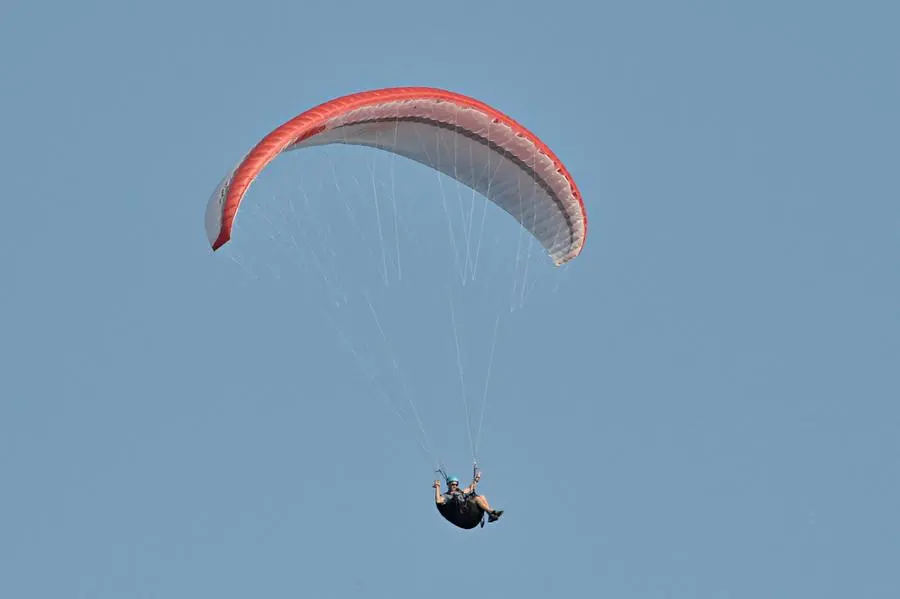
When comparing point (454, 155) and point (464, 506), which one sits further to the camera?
point (454, 155)

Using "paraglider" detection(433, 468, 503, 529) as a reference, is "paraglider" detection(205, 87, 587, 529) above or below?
above

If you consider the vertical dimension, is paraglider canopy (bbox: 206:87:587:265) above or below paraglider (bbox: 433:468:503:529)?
above

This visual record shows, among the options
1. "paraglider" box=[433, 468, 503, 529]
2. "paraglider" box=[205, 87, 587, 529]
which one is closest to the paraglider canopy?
"paraglider" box=[205, 87, 587, 529]

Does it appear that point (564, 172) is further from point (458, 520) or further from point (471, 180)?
point (458, 520)

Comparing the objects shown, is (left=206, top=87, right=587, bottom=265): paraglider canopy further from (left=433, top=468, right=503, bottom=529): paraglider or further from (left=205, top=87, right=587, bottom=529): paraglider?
(left=433, top=468, right=503, bottom=529): paraglider

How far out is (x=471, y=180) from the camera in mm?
41688

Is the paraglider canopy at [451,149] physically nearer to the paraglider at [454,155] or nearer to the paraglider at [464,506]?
the paraglider at [454,155]

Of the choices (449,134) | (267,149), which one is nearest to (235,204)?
(267,149)

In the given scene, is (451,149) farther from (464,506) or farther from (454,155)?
(464,506)

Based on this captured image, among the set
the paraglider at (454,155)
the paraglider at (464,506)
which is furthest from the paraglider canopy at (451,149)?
the paraglider at (464,506)

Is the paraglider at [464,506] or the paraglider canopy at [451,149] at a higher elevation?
the paraglider canopy at [451,149]

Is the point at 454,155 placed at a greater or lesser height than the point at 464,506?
greater

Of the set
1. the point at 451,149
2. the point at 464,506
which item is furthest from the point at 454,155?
the point at 464,506

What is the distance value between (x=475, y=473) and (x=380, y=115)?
5156 millimetres
